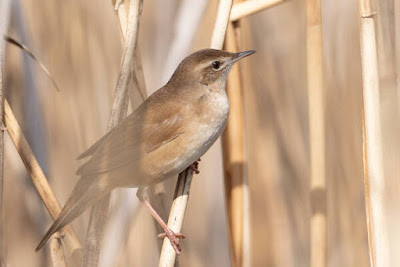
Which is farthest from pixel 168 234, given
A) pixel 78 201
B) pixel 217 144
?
pixel 217 144

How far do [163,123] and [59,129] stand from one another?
27.5 inches

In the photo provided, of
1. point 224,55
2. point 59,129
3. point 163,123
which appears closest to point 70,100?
point 59,129

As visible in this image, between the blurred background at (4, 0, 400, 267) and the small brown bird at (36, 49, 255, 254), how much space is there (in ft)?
0.78

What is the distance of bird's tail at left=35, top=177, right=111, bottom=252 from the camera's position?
1.76 metres

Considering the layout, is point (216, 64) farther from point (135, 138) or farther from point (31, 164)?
point (31, 164)

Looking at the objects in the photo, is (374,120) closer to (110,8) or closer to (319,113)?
(319,113)

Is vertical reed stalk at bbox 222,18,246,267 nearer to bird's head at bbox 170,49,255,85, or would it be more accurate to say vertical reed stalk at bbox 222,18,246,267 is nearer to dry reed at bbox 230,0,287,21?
dry reed at bbox 230,0,287,21

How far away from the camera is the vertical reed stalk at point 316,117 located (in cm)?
188

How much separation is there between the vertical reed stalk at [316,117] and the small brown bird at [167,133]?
0.96ft

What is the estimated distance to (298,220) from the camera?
2801 mm

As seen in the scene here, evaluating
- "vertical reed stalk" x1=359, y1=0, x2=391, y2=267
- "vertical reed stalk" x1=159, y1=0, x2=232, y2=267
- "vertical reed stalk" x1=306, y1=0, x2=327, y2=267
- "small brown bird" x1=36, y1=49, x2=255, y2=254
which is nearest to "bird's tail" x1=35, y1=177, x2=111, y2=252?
"small brown bird" x1=36, y1=49, x2=255, y2=254

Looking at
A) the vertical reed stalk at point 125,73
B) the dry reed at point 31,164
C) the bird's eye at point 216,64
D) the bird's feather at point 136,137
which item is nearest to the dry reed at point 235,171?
the bird's eye at point 216,64

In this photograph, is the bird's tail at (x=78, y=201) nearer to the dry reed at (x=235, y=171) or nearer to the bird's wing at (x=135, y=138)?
the bird's wing at (x=135, y=138)

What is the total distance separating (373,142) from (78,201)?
102 centimetres
